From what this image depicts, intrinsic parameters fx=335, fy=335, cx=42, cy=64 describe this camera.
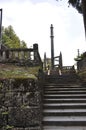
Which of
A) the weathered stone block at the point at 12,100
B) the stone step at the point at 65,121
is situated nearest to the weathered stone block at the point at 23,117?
the weathered stone block at the point at 12,100

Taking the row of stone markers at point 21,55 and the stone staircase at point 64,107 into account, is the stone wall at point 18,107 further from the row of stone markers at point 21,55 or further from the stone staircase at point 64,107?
the row of stone markers at point 21,55

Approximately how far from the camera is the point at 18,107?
8492 millimetres

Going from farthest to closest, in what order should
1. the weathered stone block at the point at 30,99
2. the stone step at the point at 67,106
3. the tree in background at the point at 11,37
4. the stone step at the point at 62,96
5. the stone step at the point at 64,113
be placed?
the tree in background at the point at 11,37, the stone step at the point at 62,96, the stone step at the point at 67,106, the stone step at the point at 64,113, the weathered stone block at the point at 30,99

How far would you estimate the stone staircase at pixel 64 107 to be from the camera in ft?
32.8

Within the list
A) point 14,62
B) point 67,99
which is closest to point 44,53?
point 14,62

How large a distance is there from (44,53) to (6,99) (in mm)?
27166

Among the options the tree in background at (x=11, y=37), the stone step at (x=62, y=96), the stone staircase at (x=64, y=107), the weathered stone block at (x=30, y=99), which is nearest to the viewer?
the weathered stone block at (x=30, y=99)

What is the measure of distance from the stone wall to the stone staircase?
1400mm

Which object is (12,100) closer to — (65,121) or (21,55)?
(65,121)

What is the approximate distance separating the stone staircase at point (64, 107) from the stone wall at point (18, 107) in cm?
140

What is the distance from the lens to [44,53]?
117ft

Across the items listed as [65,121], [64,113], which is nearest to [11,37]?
[64,113]

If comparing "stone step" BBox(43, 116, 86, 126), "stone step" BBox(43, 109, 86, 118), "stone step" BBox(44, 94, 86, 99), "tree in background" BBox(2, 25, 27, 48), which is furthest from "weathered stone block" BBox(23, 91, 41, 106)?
"tree in background" BBox(2, 25, 27, 48)

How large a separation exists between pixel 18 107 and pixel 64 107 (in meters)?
3.08
